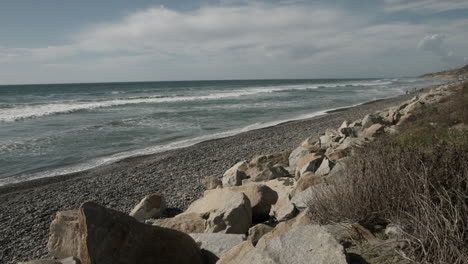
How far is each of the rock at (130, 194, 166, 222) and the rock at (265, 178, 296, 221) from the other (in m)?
2.58

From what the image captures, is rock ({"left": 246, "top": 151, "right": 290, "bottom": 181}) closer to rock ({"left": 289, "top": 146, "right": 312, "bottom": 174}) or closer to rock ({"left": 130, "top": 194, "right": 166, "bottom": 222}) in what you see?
rock ({"left": 289, "top": 146, "right": 312, "bottom": 174})

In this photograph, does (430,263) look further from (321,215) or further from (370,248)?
(321,215)

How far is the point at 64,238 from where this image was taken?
16.7 ft

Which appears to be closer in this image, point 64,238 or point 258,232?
point 258,232

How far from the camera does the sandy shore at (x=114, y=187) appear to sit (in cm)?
788

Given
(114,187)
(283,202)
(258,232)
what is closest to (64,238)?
(258,232)

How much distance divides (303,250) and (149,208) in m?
5.52

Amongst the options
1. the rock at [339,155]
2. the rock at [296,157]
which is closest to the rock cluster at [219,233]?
the rock at [339,155]

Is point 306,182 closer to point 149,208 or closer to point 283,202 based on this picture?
point 283,202

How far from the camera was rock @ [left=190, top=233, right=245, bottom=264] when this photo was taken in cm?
399

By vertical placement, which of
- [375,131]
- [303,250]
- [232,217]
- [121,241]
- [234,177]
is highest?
[303,250]

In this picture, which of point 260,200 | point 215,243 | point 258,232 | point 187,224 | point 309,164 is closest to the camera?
point 215,243

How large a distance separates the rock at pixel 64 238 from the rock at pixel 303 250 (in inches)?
121

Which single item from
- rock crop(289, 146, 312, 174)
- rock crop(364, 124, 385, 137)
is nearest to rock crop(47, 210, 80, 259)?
rock crop(289, 146, 312, 174)
